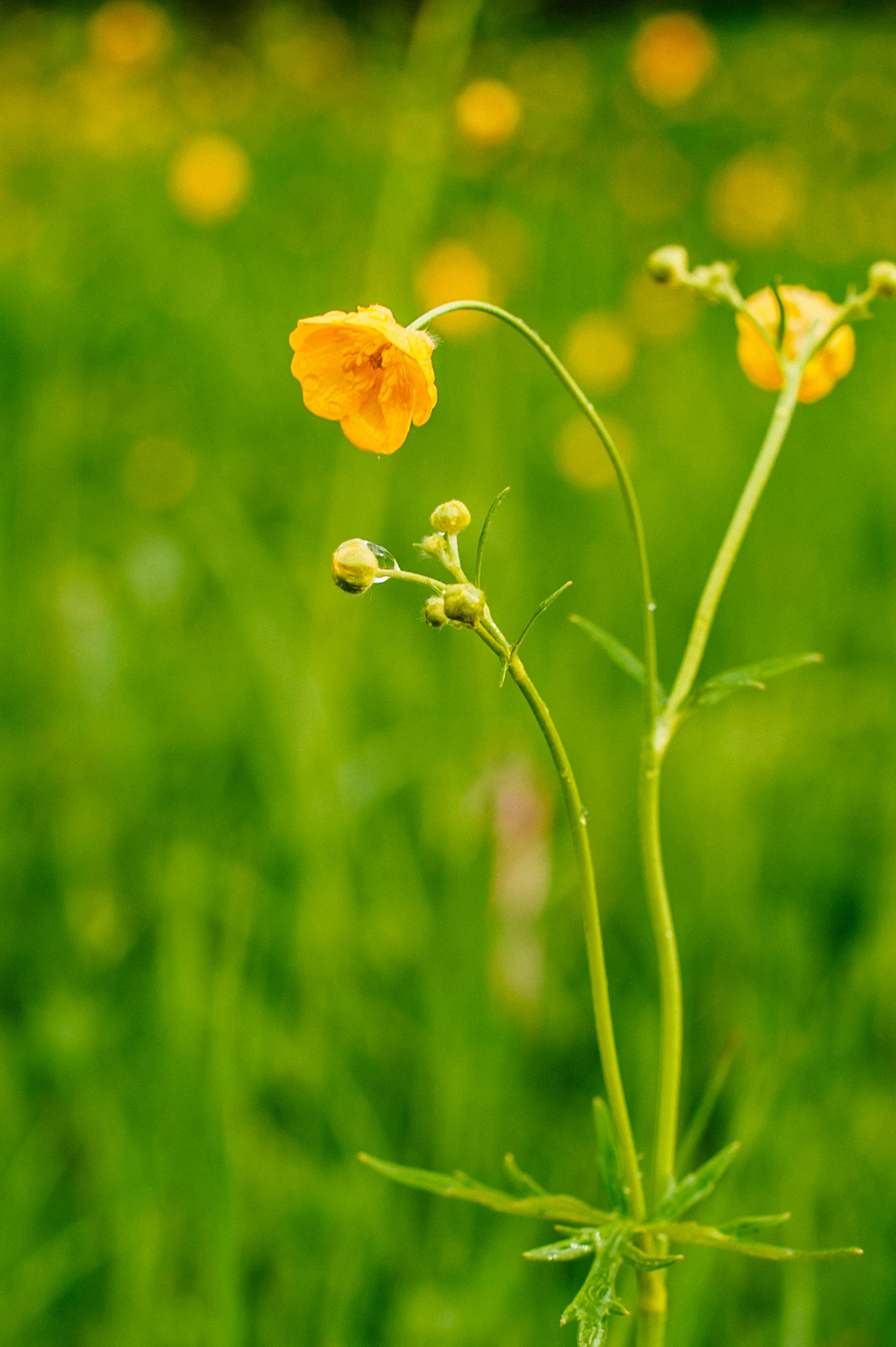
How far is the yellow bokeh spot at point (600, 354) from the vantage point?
310 centimetres

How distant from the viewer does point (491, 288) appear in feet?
10.6

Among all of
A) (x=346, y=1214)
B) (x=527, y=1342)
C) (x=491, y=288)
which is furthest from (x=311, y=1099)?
(x=491, y=288)

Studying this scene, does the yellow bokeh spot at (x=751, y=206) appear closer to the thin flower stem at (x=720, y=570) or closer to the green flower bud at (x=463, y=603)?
the thin flower stem at (x=720, y=570)

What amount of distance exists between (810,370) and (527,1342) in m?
0.98

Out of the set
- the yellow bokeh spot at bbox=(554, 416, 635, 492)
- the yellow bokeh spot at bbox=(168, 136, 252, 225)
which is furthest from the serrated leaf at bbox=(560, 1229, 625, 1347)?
the yellow bokeh spot at bbox=(168, 136, 252, 225)

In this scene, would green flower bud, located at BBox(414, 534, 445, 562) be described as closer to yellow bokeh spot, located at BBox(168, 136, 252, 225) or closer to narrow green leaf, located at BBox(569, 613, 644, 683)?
narrow green leaf, located at BBox(569, 613, 644, 683)

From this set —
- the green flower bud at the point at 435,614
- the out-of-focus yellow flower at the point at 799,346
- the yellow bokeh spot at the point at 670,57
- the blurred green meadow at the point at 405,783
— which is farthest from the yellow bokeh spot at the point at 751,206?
the green flower bud at the point at 435,614

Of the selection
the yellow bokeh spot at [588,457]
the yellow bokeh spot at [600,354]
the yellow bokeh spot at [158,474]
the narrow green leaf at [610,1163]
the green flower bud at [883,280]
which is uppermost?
the green flower bud at [883,280]

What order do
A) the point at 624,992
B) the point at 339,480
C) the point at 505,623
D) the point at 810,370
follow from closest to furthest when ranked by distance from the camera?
the point at 810,370, the point at 624,992, the point at 339,480, the point at 505,623

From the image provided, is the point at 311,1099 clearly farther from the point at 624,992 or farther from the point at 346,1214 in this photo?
the point at 624,992

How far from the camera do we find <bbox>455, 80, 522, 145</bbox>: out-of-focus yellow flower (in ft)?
6.17

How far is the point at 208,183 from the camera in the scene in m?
3.46

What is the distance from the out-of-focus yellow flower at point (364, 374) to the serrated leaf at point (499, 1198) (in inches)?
17.6

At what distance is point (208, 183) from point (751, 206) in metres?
1.70
